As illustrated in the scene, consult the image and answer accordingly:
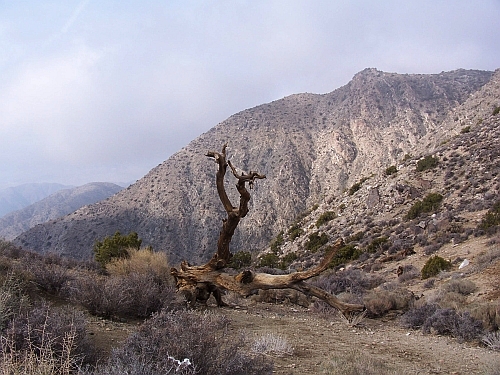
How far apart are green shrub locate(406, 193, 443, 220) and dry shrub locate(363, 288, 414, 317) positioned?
523 inches

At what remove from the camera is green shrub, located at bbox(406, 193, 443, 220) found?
76.9 feet

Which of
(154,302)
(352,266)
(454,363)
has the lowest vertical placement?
(352,266)

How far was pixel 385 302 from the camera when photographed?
11.3 metres

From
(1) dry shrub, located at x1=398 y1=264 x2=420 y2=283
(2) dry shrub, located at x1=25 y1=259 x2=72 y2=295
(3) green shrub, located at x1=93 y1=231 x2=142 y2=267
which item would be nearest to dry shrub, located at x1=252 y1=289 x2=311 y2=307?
(1) dry shrub, located at x1=398 y1=264 x2=420 y2=283

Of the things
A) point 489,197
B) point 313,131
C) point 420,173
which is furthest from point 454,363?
point 313,131

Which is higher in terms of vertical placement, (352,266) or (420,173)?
(420,173)

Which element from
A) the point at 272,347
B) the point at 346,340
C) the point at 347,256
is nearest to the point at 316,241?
the point at 347,256

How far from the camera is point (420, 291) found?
13.2 metres

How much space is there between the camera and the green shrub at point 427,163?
29156 mm

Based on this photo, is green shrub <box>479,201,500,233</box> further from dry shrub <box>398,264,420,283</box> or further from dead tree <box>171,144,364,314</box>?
dead tree <box>171,144,364,314</box>

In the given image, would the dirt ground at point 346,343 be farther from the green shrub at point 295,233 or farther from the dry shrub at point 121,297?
the green shrub at point 295,233

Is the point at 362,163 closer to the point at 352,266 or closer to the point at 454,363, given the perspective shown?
the point at 352,266

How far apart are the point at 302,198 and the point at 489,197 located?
35985 mm

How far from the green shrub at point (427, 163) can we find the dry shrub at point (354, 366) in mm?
26284
